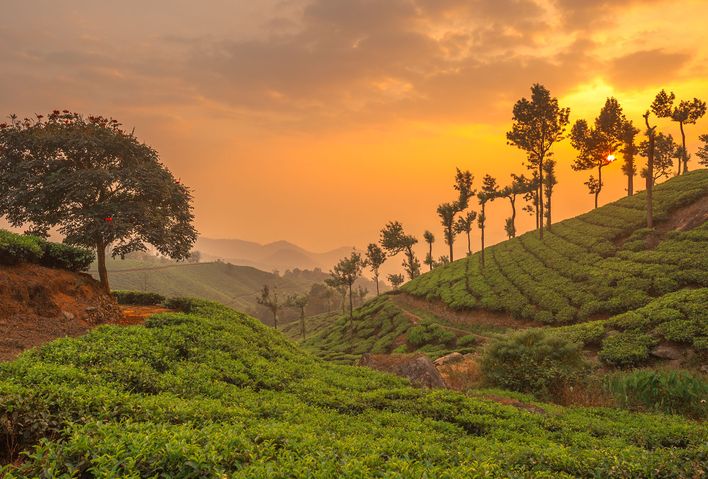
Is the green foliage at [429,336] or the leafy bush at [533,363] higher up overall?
the leafy bush at [533,363]

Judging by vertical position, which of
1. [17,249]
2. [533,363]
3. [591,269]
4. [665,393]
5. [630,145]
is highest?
[630,145]

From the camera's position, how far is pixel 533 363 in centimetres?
2053

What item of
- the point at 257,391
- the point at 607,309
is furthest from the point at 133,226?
the point at 607,309

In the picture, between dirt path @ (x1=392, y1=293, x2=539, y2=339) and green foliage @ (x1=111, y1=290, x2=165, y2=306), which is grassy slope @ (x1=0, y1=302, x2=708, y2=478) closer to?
green foliage @ (x1=111, y1=290, x2=165, y2=306)

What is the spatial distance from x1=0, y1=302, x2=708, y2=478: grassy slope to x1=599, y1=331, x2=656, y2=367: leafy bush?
Result: 9.98 metres

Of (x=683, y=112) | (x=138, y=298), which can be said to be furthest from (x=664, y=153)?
(x=138, y=298)

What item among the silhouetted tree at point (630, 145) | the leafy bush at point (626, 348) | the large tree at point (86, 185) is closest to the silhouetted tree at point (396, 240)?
the silhouetted tree at point (630, 145)

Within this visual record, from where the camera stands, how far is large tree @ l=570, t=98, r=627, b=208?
71812 millimetres

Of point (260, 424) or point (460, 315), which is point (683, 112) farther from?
point (260, 424)

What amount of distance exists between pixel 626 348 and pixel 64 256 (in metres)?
33.5

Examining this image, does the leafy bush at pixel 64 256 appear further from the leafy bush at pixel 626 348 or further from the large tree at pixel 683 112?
the large tree at pixel 683 112

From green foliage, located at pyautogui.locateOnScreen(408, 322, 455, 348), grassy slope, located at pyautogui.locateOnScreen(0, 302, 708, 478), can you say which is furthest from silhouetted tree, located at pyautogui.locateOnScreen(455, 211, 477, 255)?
grassy slope, located at pyautogui.locateOnScreen(0, 302, 708, 478)

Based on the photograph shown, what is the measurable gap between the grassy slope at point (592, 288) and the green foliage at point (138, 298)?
27350mm

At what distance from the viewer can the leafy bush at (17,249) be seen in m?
Answer: 17.7
